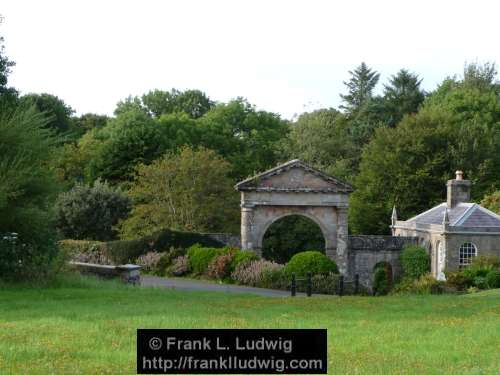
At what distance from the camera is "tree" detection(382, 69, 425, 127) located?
65688 mm

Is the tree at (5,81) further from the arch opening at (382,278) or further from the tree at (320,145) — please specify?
Answer: the tree at (320,145)

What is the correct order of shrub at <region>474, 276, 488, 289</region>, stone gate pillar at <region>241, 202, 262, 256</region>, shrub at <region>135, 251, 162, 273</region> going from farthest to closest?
stone gate pillar at <region>241, 202, 262, 256</region>, shrub at <region>135, 251, 162, 273</region>, shrub at <region>474, 276, 488, 289</region>

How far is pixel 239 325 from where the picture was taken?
13000 mm

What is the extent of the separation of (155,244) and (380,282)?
10.6 meters

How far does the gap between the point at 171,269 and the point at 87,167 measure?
68.2 ft

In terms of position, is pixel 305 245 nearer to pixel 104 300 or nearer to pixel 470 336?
pixel 104 300

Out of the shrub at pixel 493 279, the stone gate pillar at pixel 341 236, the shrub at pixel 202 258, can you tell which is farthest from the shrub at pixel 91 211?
the shrub at pixel 493 279

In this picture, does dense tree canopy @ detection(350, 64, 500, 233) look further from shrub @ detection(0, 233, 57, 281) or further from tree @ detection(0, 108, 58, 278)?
shrub @ detection(0, 233, 57, 281)

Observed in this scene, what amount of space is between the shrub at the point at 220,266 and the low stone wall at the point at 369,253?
331 inches

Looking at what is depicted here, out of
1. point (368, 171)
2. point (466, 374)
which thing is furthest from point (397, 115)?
point (466, 374)

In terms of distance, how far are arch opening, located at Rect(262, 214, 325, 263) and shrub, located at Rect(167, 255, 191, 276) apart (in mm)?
10125

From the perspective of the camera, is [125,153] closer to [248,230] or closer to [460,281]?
[248,230]

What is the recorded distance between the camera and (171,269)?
37.2 meters

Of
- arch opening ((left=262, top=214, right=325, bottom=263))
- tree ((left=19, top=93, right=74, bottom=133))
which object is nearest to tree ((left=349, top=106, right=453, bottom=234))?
arch opening ((left=262, top=214, right=325, bottom=263))
